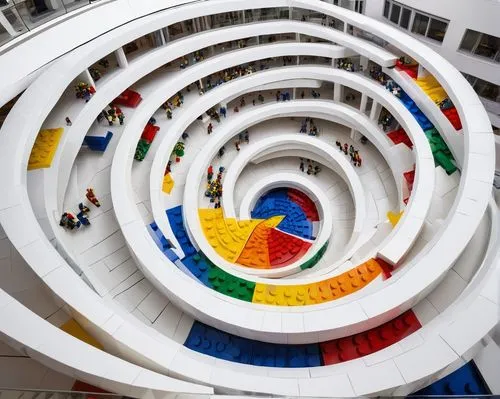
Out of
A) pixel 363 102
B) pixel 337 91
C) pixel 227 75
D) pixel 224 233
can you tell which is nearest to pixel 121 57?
pixel 227 75

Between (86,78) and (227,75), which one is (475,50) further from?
(86,78)

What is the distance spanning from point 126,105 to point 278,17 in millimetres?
14782

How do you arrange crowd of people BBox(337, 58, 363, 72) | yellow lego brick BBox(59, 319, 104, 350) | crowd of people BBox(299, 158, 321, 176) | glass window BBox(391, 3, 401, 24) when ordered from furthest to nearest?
1. crowd of people BBox(299, 158, 321, 176)
2. crowd of people BBox(337, 58, 363, 72)
3. glass window BBox(391, 3, 401, 24)
4. yellow lego brick BBox(59, 319, 104, 350)

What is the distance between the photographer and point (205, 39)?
26.2 metres

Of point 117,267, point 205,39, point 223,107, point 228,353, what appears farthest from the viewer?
point 223,107

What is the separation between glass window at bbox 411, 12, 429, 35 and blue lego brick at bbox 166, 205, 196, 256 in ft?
69.0

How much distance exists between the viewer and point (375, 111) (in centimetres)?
2609

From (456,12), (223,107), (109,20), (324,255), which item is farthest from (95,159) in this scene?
(456,12)

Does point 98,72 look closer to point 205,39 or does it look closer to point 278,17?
point 205,39

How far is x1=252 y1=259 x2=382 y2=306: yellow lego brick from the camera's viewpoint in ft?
52.2

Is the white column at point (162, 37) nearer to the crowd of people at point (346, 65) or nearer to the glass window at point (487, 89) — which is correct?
the crowd of people at point (346, 65)

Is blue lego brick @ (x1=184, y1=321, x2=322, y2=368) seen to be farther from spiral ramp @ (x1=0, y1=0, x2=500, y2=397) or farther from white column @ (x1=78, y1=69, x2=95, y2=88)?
white column @ (x1=78, y1=69, x2=95, y2=88)

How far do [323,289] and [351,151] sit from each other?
15643mm

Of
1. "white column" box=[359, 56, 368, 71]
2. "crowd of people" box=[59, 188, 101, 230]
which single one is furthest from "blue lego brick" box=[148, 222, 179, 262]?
"white column" box=[359, 56, 368, 71]
